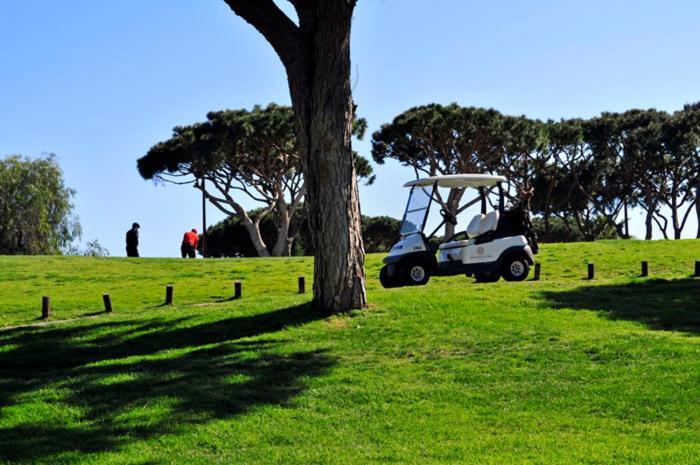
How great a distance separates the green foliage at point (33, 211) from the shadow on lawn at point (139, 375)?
3241cm

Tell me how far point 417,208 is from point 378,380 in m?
7.93

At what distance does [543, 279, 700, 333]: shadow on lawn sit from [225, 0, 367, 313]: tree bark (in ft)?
12.0

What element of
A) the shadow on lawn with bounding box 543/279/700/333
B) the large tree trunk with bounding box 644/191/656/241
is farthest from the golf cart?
the large tree trunk with bounding box 644/191/656/241

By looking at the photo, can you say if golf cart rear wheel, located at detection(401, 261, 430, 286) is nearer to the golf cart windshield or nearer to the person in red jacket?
the golf cart windshield

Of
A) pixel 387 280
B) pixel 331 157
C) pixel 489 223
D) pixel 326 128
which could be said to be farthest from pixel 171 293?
pixel 489 223

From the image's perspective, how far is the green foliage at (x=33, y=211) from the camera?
150 ft

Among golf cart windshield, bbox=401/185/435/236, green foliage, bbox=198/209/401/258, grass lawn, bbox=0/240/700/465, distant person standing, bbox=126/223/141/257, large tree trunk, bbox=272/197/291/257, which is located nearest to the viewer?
grass lawn, bbox=0/240/700/465

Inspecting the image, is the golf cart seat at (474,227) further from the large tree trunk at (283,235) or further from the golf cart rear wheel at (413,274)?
the large tree trunk at (283,235)

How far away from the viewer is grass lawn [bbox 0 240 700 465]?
8.00 metres

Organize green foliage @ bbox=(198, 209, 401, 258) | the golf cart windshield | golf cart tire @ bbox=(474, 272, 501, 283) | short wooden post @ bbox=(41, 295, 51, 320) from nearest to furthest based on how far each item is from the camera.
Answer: the golf cart windshield → short wooden post @ bbox=(41, 295, 51, 320) → golf cart tire @ bbox=(474, 272, 501, 283) → green foliage @ bbox=(198, 209, 401, 258)

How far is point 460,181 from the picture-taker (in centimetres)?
1820

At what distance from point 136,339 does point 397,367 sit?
15.9 ft

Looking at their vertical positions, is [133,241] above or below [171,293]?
above

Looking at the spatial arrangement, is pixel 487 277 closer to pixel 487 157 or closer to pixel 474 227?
pixel 474 227
